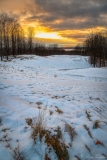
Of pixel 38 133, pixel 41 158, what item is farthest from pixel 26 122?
pixel 41 158

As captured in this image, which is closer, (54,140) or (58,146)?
(58,146)

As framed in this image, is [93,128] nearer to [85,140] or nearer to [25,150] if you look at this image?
[85,140]

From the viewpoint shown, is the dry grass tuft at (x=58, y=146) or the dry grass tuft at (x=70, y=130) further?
the dry grass tuft at (x=70, y=130)

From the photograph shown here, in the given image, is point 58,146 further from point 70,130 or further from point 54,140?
point 70,130

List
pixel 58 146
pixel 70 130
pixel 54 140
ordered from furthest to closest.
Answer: pixel 70 130 → pixel 54 140 → pixel 58 146

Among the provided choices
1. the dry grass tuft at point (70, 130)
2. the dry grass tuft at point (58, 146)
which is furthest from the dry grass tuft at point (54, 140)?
the dry grass tuft at point (70, 130)

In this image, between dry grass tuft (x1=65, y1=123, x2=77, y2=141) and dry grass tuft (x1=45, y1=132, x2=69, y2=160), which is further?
dry grass tuft (x1=65, y1=123, x2=77, y2=141)

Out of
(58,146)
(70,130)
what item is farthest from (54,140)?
(70,130)

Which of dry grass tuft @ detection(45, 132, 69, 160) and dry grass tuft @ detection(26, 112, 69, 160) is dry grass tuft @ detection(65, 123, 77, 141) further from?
dry grass tuft @ detection(45, 132, 69, 160)

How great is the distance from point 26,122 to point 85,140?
1.42 m

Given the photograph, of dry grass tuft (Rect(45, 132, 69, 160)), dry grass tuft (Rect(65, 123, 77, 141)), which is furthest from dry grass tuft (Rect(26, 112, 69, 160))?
dry grass tuft (Rect(65, 123, 77, 141))

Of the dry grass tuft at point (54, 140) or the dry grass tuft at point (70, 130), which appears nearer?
the dry grass tuft at point (54, 140)

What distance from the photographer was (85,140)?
2.72 metres

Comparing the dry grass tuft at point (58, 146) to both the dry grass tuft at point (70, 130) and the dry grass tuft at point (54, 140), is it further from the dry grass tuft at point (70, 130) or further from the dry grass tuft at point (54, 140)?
the dry grass tuft at point (70, 130)
